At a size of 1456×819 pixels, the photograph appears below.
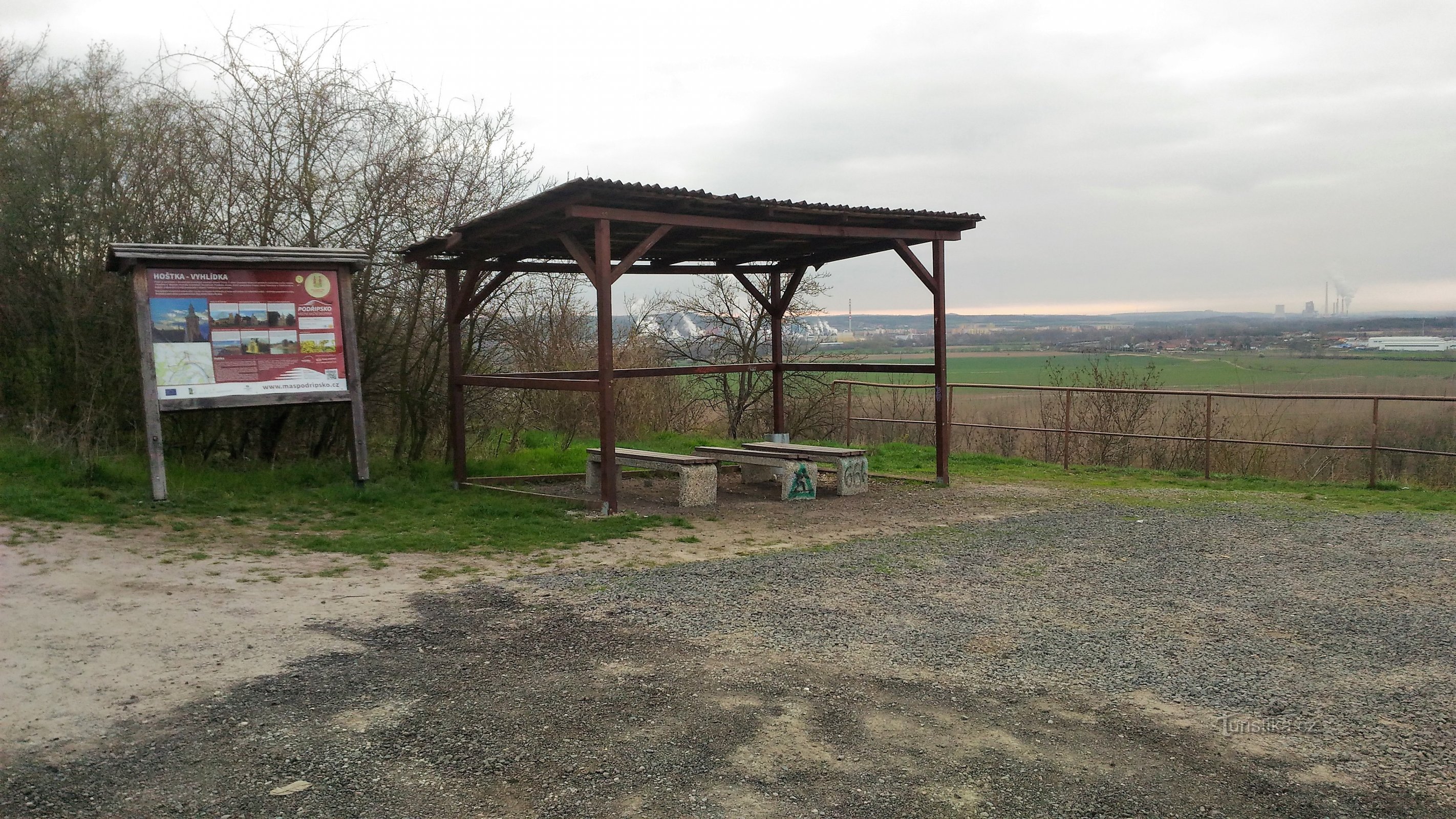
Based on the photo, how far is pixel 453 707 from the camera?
13.2ft

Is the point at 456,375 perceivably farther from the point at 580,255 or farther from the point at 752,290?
the point at 752,290

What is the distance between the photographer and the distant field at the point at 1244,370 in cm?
2316

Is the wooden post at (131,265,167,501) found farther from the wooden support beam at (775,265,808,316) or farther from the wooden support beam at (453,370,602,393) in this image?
the wooden support beam at (775,265,808,316)

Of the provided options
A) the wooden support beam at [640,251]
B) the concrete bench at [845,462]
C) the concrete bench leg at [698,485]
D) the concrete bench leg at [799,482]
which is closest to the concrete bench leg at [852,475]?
the concrete bench at [845,462]

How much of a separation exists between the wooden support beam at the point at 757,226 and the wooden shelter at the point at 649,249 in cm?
1

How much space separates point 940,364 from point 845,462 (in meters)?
1.60

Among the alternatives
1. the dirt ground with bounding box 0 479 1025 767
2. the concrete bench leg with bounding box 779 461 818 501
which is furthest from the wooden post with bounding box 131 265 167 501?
the concrete bench leg with bounding box 779 461 818 501

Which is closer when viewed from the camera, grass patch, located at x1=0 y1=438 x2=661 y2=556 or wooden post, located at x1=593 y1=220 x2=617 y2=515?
grass patch, located at x1=0 y1=438 x2=661 y2=556

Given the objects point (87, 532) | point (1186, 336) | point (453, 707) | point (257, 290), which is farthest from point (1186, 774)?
point (1186, 336)

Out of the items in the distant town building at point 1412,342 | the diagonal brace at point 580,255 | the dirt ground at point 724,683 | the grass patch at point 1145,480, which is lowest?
the grass patch at point 1145,480

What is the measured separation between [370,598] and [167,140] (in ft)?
25.0

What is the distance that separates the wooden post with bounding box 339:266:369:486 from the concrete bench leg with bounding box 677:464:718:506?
Answer: 327 centimetres

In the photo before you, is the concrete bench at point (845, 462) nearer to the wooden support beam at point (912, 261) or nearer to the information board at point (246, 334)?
the wooden support beam at point (912, 261)

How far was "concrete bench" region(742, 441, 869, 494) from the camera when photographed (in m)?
10.9
